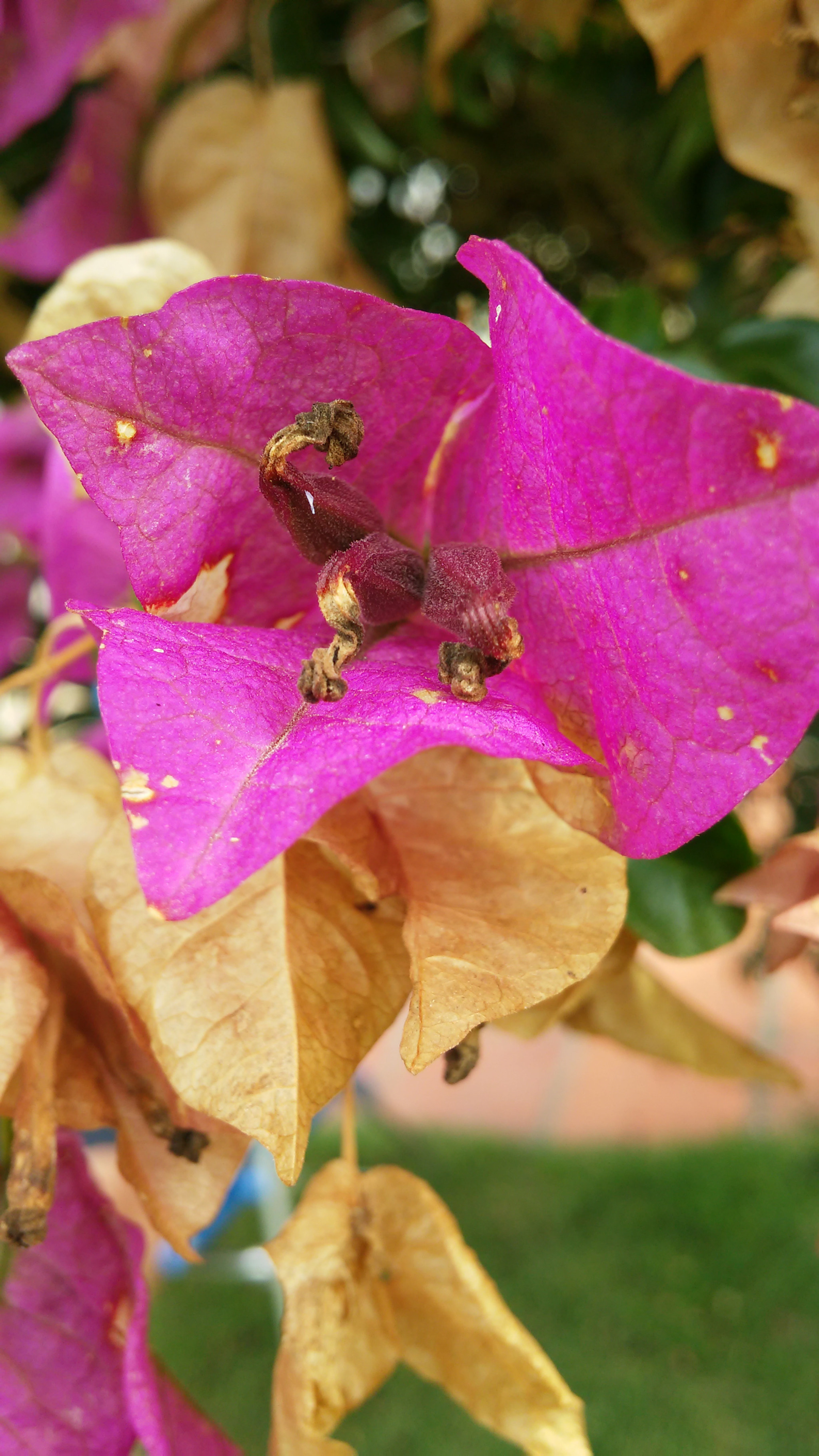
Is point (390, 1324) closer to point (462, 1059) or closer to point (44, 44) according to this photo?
point (462, 1059)

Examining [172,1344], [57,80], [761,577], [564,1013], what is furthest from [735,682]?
[172,1344]

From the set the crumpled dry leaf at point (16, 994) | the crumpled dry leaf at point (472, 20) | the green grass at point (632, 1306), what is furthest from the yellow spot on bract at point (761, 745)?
the green grass at point (632, 1306)

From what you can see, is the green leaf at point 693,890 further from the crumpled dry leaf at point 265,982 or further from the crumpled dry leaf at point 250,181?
the crumpled dry leaf at point 250,181

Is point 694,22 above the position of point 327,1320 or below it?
above

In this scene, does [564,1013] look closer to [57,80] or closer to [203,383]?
[203,383]

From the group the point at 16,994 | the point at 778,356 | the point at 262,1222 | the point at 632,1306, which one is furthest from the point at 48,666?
the point at 262,1222

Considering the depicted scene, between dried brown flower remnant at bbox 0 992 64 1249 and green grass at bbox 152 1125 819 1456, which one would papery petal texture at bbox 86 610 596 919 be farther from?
green grass at bbox 152 1125 819 1456
